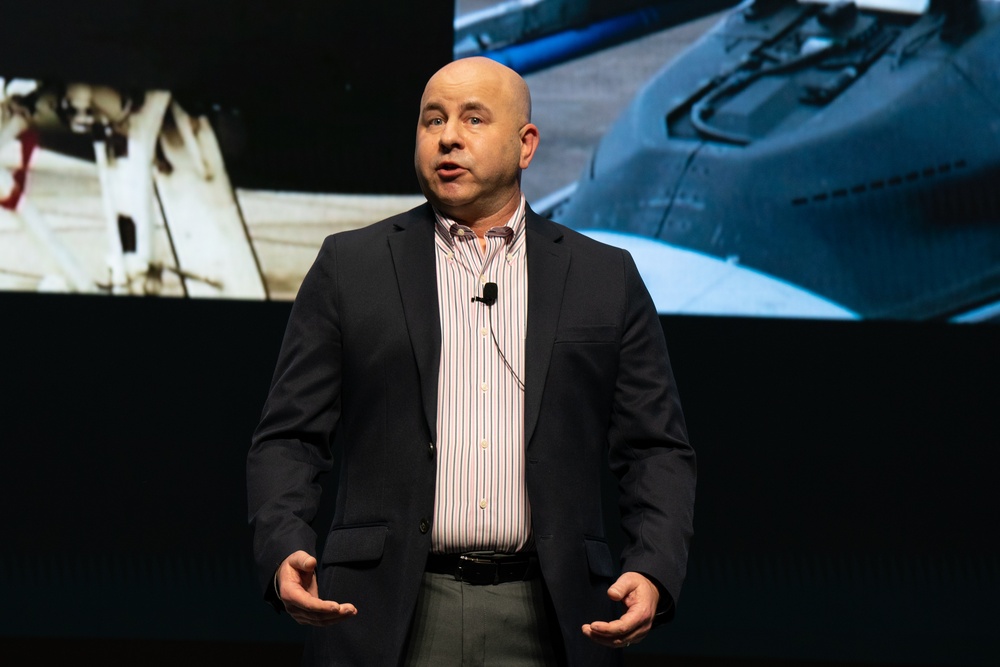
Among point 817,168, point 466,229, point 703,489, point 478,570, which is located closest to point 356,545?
point 478,570

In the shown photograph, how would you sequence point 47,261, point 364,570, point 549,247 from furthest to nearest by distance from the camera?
point 47,261 < point 549,247 < point 364,570

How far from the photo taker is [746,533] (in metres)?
3.11

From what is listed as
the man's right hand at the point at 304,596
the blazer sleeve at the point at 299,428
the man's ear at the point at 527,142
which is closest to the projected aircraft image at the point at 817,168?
the man's ear at the point at 527,142

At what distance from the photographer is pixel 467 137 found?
5.20 feet

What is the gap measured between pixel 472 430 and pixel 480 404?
36 millimetres

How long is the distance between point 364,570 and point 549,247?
516mm

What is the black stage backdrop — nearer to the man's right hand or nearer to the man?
the man

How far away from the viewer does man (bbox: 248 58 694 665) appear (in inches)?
57.2

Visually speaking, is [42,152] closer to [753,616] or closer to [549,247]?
[549,247]

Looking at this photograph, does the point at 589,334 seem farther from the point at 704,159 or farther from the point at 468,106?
the point at 704,159

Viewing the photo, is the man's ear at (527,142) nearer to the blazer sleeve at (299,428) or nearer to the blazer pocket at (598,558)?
the blazer sleeve at (299,428)

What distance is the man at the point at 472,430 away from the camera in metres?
1.45

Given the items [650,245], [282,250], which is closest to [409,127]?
[282,250]

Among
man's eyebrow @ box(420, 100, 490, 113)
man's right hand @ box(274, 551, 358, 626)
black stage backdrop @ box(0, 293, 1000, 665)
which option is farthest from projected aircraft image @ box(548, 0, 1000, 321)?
man's right hand @ box(274, 551, 358, 626)
